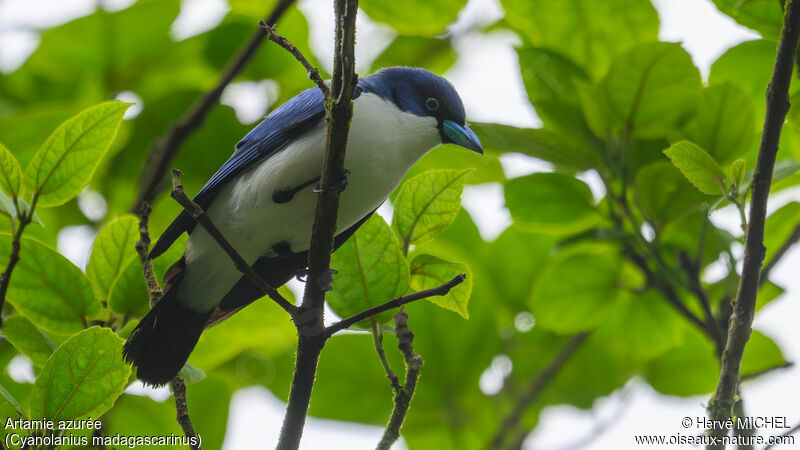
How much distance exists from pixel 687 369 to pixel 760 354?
1.24ft

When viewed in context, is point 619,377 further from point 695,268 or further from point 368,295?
point 368,295

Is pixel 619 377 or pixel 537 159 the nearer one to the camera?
pixel 537 159

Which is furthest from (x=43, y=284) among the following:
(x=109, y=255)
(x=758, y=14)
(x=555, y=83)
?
(x=758, y=14)

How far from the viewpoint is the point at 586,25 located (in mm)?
3143

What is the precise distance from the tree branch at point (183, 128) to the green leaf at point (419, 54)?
0.79 metres

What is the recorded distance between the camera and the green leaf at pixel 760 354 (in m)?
3.31

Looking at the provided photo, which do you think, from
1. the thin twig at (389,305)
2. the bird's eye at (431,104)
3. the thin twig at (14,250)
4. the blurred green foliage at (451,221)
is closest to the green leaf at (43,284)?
the blurred green foliage at (451,221)

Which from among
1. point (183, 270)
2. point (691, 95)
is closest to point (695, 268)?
point (691, 95)

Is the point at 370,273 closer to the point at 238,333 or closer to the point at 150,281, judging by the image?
the point at 150,281

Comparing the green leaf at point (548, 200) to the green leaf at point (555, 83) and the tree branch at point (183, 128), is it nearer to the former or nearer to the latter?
the green leaf at point (555, 83)

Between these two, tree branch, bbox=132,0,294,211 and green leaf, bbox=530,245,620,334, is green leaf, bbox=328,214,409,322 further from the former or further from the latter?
tree branch, bbox=132,0,294,211

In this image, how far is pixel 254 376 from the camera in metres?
3.77

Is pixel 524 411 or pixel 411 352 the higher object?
pixel 524 411

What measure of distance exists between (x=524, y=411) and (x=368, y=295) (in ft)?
5.21
